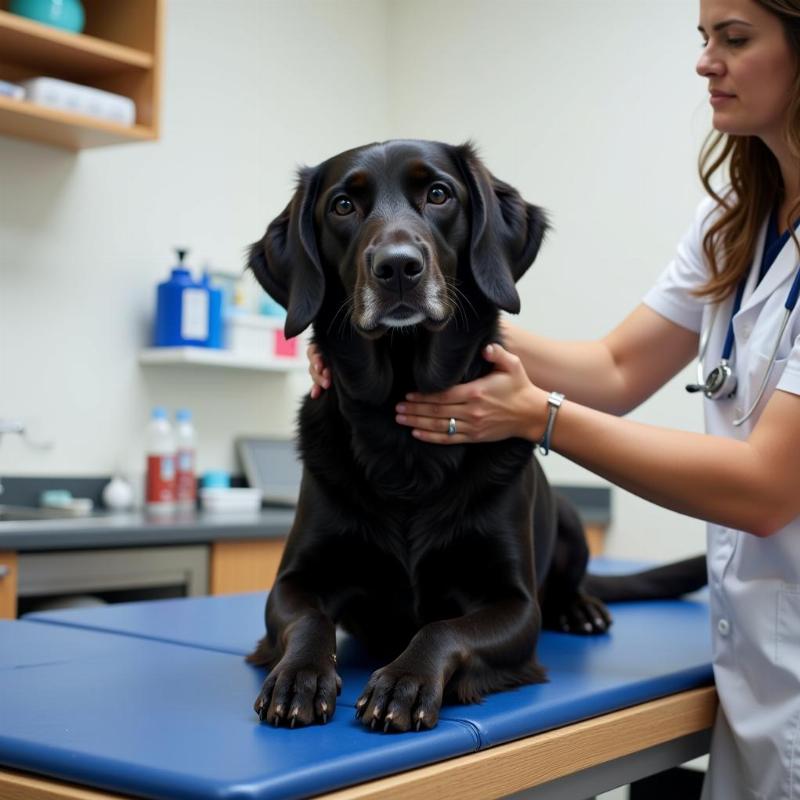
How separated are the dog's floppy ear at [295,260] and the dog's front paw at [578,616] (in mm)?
645

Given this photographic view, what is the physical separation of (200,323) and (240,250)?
20.7 inches

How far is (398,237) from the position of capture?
126 centimetres

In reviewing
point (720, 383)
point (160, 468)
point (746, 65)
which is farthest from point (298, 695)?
point (160, 468)

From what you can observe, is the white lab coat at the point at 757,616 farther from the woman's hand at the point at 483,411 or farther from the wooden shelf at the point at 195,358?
the wooden shelf at the point at 195,358

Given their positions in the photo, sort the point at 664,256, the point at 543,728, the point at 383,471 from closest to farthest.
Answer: the point at 543,728, the point at 383,471, the point at 664,256

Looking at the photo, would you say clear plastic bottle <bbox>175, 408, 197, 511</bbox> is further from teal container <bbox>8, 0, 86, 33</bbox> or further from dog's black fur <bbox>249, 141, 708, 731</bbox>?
dog's black fur <bbox>249, 141, 708, 731</bbox>

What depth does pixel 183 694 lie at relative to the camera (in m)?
1.14

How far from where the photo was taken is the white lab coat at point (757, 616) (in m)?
1.37

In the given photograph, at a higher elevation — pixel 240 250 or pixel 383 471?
pixel 240 250

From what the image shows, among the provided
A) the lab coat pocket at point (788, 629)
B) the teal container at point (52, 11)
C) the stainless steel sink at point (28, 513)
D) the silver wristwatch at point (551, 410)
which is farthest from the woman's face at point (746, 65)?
the stainless steel sink at point (28, 513)

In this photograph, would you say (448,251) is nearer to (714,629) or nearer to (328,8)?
(714,629)

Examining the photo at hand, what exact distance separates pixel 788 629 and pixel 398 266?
2.22ft

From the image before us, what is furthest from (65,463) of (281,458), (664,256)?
(664,256)

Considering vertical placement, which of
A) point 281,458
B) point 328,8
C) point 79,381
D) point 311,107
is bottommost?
point 281,458
